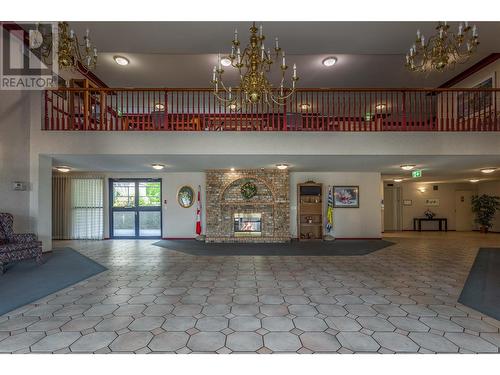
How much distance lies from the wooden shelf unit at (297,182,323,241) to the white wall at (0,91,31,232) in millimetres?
7491

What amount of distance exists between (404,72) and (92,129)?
28.2ft

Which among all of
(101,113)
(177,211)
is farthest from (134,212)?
(101,113)

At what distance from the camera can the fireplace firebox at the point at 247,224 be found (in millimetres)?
8641

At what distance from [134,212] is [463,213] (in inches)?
582

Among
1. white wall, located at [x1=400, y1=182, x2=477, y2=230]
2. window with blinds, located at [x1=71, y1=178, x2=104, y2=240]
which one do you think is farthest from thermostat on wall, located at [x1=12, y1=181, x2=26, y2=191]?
white wall, located at [x1=400, y1=182, x2=477, y2=230]

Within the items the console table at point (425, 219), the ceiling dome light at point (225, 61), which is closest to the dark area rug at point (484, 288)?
the console table at point (425, 219)

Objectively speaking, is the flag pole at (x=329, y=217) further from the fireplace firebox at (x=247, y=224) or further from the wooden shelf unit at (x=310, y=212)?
the fireplace firebox at (x=247, y=224)

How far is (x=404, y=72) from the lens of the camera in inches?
291

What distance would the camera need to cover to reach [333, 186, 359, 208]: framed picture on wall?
896cm

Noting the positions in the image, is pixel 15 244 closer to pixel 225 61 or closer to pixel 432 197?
pixel 225 61

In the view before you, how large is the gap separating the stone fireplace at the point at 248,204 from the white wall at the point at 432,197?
723 centimetres

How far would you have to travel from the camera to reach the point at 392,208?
12.0 m

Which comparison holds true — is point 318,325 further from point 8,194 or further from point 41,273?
point 8,194

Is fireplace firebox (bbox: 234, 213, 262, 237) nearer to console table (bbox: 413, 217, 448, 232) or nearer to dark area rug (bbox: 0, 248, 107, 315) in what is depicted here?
dark area rug (bbox: 0, 248, 107, 315)
